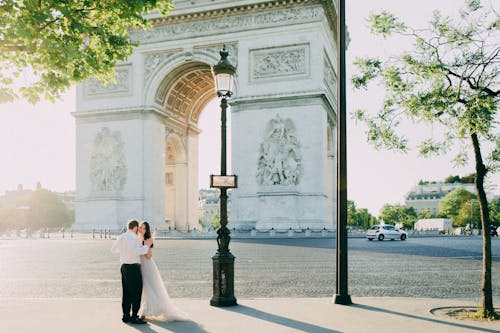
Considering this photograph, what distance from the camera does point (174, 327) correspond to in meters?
7.10

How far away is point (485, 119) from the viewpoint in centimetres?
758

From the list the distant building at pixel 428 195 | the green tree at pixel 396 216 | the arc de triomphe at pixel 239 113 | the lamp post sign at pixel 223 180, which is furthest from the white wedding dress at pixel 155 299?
the distant building at pixel 428 195

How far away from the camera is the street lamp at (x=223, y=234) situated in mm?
8680

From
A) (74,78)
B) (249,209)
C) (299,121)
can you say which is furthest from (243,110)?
(74,78)

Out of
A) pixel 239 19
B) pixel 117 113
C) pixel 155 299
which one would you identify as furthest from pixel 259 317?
pixel 117 113

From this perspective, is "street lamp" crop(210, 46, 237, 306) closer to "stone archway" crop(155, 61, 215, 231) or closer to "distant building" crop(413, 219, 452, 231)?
"stone archway" crop(155, 61, 215, 231)

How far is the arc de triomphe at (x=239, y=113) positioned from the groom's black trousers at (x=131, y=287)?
26.0 meters

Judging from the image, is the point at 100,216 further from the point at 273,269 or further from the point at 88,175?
the point at 273,269

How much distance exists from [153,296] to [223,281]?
4.42ft

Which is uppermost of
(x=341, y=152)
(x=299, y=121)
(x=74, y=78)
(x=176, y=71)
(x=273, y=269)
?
(x=176, y=71)

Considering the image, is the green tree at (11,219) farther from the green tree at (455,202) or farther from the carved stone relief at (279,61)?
the green tree at (455,202)

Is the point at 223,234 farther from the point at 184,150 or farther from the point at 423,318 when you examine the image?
the point at 184,150

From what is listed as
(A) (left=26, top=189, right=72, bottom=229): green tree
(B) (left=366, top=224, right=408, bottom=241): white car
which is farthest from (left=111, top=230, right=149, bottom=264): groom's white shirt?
(A) (left=26, top=189, right=72, bottom=229): green tree

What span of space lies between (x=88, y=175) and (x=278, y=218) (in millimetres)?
14755
